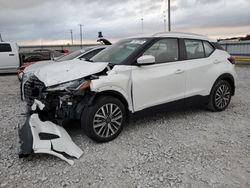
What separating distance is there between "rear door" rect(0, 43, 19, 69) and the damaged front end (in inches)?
367

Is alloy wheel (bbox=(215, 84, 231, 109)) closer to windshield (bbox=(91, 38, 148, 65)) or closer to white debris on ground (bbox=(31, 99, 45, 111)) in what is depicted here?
windshield (bbox=(91, 38, 148, 65))

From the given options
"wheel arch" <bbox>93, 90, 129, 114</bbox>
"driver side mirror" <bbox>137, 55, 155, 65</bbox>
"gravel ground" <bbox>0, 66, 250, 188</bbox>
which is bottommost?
"gravel ground" <bbox>0, 66, 250, 188</bbox>

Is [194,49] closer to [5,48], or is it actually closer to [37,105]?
[37,105]

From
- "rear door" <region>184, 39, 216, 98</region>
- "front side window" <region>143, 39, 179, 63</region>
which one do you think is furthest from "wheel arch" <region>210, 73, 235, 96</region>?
"front side window" <region>143, 39, 179, 63</region>

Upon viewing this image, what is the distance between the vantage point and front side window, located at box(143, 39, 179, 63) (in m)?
3.91

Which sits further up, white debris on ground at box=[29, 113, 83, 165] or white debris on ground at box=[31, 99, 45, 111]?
white debris on ground at box=[31, 99, 45, 111]

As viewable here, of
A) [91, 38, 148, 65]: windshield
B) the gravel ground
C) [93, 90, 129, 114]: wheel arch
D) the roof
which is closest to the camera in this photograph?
the gravel ground

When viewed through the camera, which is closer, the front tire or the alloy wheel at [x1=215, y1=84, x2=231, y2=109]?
the front tire

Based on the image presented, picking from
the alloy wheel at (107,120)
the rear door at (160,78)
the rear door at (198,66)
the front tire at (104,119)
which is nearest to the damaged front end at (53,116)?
the front tire at (104,119)

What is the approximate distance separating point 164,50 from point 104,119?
1676mm

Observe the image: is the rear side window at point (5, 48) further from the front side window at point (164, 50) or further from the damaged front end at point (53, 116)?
the front side window at point (164, 50)

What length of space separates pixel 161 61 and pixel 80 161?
213 centimetres

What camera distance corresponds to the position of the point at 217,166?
109 inches

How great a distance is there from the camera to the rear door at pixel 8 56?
11.7 metres
